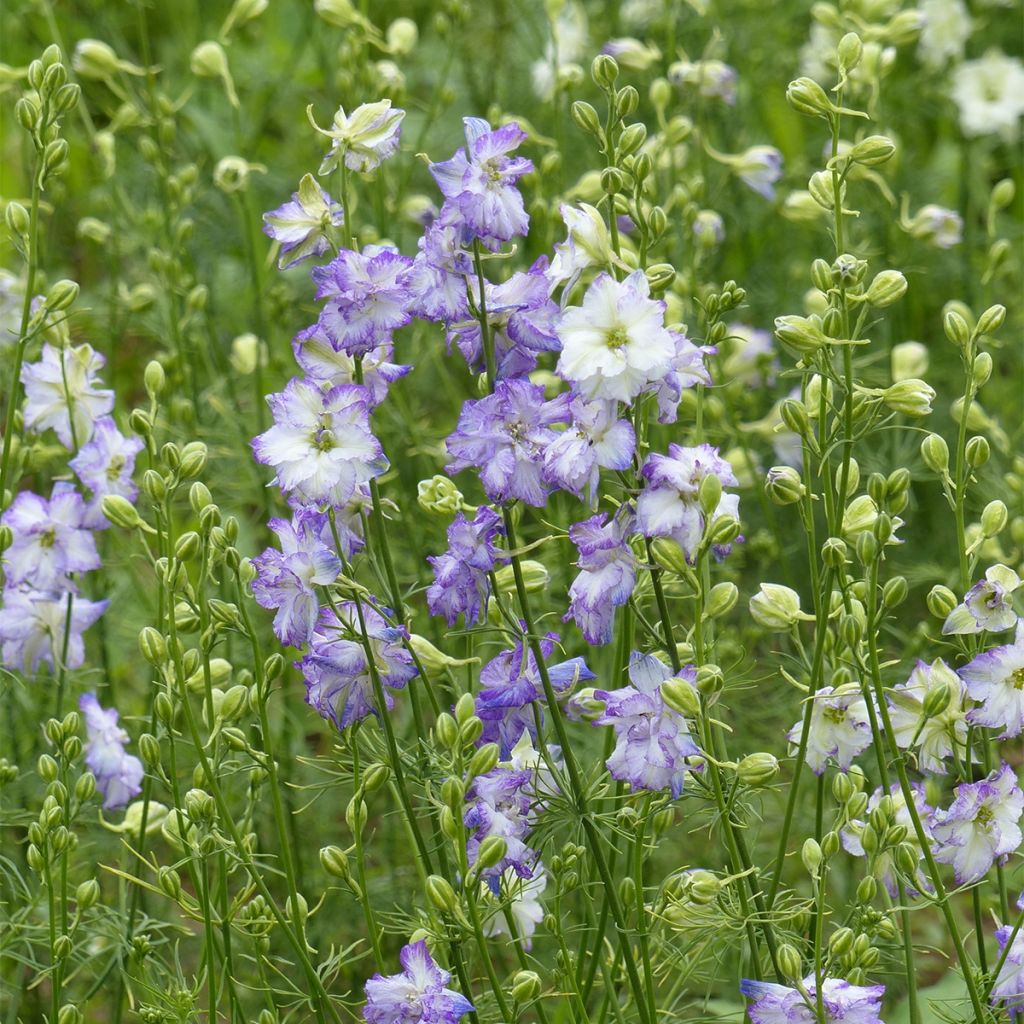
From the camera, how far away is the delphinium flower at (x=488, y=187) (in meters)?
1.67

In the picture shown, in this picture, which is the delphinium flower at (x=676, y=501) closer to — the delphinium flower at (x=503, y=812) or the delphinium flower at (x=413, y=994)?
the delphinium flower at (x=503, y=812)

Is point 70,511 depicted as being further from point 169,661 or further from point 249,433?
point 249,433

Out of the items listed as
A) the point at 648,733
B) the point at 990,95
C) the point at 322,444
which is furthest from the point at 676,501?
the point at 990,95

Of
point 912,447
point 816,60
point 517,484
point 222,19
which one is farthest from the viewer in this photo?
point 222,19

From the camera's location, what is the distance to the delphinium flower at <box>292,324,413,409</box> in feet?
5.82

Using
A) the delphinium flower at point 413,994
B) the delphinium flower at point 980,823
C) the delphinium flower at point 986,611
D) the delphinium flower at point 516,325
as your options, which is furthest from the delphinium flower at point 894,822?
the delphinium flower at point 516,325

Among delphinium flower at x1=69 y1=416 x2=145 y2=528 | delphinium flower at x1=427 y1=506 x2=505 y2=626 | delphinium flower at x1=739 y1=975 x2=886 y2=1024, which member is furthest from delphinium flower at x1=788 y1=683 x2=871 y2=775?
delphinium flower at x1=69 y1=416 x2=145 y2=528

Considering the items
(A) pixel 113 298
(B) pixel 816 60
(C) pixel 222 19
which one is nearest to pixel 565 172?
(B) pixel 816 60

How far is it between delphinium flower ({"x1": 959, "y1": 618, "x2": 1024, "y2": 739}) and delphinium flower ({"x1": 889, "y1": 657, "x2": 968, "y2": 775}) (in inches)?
1.6

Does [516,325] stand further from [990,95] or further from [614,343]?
[990,95]

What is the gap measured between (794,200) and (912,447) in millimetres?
946

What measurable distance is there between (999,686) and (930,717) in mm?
86

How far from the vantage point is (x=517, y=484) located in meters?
1.67

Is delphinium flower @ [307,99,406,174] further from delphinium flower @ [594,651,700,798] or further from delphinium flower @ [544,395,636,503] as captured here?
delphinium flower @ [594,651,700,798]
